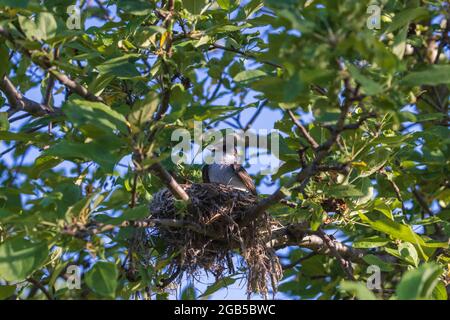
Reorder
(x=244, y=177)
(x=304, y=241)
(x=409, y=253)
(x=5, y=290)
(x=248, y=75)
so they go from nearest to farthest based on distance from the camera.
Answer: (x=248, y=75)
(x=5, y=290)
(x=409, y=253)
(x=304, y=241)
(x=244, y=177)

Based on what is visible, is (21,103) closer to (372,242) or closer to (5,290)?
(5,290)

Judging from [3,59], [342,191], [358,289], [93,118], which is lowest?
[358,289]

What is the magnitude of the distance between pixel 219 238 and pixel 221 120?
0.81 meters

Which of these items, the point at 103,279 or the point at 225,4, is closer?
the point at 103,279

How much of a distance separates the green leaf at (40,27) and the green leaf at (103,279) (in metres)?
1.16

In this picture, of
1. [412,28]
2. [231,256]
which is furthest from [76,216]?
[412,28]

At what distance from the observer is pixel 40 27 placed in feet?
12.4

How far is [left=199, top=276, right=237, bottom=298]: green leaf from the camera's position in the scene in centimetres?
499

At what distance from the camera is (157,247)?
5.11 m

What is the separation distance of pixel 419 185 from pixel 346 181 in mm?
2615

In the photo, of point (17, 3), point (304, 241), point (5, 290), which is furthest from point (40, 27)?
point (304, 241)

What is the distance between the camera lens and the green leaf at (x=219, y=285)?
4988 millimetres

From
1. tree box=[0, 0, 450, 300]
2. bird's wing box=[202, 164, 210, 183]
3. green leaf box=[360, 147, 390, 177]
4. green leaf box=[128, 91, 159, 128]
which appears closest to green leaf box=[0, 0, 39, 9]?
tree box=[0, 0, 450, 300]

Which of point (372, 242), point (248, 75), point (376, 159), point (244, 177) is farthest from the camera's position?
point (244, 177)
